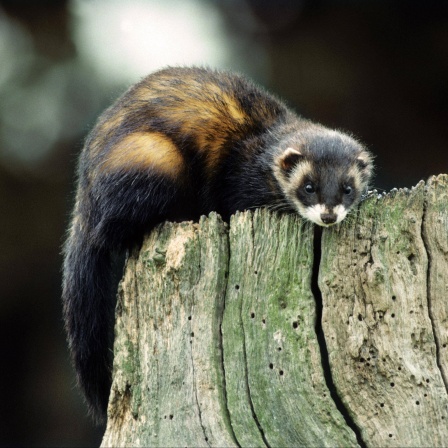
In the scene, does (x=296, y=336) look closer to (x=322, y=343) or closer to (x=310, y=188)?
(x=322, y=343)

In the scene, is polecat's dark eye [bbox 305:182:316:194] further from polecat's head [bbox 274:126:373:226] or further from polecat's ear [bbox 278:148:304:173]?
polecat's ear [bbox 278:148:304:173]

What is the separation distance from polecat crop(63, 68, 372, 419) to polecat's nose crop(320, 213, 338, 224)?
0.48 ft

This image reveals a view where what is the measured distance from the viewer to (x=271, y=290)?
13.1 feet

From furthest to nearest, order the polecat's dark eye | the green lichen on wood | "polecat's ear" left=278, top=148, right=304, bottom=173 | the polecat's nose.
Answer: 1. "polecat's ear" left=278, top=148, right=304, bottom=173
2. the polecat's dark eye
3. the polecat's nose
4. the green lichen on wood

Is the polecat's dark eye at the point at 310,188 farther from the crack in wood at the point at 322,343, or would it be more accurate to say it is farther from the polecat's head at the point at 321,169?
the crack in wood at the point at 322,343

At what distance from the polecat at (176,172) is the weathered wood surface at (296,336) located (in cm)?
42

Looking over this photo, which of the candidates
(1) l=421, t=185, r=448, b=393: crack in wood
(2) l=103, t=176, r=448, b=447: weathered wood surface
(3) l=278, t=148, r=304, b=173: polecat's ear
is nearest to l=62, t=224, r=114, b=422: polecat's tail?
(2) l=103, t=176, r=448, b=447: weathered wood surface

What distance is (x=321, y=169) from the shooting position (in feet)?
16.3

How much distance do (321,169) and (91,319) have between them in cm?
165

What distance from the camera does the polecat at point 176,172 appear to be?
4.72 meters

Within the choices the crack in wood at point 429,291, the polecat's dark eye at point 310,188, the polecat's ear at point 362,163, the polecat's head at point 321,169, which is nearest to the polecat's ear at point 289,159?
the polecat's head at point 321,169

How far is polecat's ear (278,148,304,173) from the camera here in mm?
5035

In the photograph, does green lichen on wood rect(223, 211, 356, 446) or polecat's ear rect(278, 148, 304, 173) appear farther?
polecat's ear rect(278, 148, 304, 173)

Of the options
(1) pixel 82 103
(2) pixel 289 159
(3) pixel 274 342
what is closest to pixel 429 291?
(3) pixel 274 342
